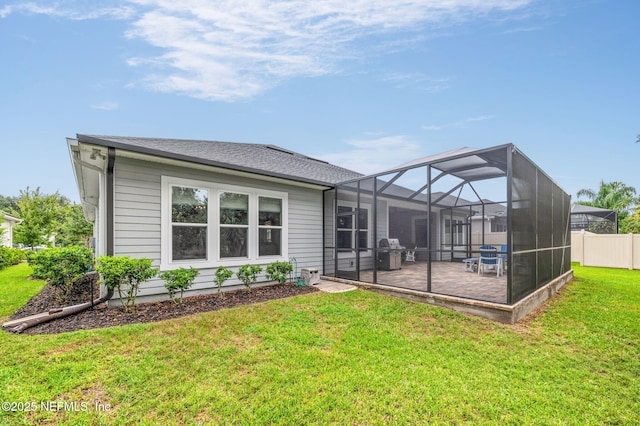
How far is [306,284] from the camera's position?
7109 millimetres

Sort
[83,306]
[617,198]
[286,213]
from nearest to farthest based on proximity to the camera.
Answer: [83,306]
[286,213]
[617,198]

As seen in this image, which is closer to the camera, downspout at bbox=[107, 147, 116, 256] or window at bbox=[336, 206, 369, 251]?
downspout at bbox=[107, 147, 116, 256]

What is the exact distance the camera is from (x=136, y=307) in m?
4.87

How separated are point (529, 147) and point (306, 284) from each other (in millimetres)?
15328

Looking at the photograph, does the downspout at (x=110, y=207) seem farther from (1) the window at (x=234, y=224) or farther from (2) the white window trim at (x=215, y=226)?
(1) the window at (x=234, y=224)

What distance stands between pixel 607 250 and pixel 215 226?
16.4 metres

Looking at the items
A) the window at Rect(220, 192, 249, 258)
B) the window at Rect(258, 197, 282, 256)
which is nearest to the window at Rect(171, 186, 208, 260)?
the window at Rect(220, 192, 249, 258)

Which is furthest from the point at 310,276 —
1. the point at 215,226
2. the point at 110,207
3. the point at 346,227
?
the point at 110,207

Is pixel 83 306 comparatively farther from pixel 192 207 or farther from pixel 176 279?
pixel 192 207

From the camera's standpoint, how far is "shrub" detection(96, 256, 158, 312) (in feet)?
14.1

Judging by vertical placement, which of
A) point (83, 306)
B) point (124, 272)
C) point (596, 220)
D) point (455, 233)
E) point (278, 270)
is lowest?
point (83, 306)

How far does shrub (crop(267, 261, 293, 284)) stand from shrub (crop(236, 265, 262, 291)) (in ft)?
1.26

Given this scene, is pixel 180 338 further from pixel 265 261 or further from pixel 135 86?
pixel 135 86

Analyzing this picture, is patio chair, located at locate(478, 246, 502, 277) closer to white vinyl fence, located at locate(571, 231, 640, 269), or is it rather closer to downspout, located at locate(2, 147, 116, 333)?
white vinyl fence, located at locate(571, 231, 640, 269)
